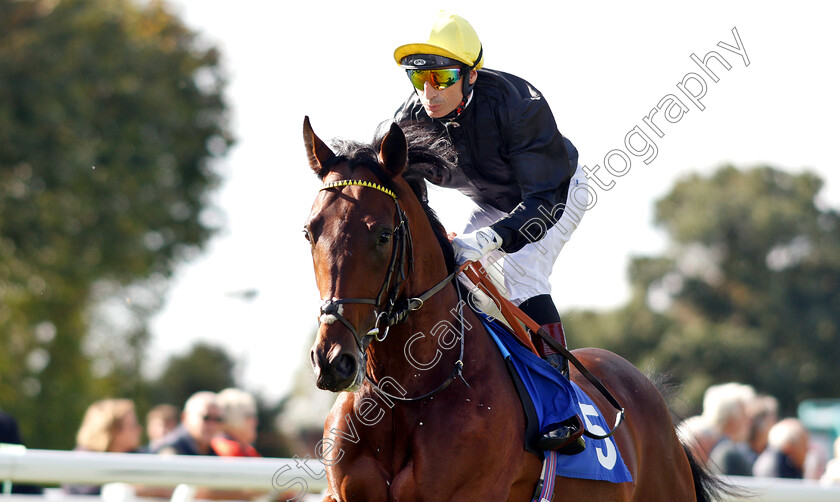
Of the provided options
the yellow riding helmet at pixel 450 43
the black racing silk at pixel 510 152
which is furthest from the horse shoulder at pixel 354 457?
the yellow riding helmet at pixel 450 43

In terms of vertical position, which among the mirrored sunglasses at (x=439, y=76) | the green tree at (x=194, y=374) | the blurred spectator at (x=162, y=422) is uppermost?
the green tree at (x=194, y=374)

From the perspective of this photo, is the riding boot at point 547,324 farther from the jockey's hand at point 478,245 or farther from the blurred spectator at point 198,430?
the blurred spectator at point 198,430

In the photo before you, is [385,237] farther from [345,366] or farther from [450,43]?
[450,43]

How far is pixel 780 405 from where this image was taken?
3581 cm

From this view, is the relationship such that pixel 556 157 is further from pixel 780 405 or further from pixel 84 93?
pixel 780 405

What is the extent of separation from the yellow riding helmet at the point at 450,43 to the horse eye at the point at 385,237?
3.53 feet

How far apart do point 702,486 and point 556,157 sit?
229 centimetres

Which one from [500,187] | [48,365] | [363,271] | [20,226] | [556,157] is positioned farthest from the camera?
[48,365]

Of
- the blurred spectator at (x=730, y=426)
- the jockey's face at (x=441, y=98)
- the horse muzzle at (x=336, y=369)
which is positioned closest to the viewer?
the horse muzzle at (x=336, y=369)

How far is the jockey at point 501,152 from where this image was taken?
13.3ft

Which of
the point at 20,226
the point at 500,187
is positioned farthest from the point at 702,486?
the point at 20,226

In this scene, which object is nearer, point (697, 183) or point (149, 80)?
point (149, 80)

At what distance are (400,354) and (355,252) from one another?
0.55 metres

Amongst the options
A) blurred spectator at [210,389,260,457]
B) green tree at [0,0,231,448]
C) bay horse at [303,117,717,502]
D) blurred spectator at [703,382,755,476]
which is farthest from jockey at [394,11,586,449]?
green tree at [0,0,231,448]
